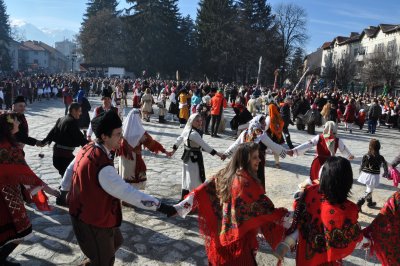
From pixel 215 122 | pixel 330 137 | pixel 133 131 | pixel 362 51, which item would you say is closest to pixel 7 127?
pixel 133 131

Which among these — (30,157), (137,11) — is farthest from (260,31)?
(30,157)

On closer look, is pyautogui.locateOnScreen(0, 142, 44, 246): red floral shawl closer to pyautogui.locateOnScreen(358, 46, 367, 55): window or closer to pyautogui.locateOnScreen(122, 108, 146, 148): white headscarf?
pyautogui.locateOnScreen(122, 108, 146, 148): white headscarf

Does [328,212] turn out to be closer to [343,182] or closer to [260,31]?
[343,182]

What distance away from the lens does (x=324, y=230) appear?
9.77 feet

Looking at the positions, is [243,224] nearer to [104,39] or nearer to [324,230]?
[324,230]

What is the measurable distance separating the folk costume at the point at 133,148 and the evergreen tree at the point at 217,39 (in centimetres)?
5006

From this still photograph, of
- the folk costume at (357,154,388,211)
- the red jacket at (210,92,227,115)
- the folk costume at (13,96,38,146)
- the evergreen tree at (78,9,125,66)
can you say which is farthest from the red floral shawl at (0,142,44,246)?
the evergreen tree at (78,9,125,66)

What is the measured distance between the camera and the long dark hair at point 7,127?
4.02 metres

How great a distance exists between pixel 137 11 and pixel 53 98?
107 feet

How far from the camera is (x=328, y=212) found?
297 cm

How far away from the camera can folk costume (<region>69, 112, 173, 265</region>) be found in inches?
121

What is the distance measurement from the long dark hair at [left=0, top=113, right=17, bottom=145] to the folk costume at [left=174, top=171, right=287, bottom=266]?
244 centimetres

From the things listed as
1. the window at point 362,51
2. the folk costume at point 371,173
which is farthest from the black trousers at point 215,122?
the window at point 362,51

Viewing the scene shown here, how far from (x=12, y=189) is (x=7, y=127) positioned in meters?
0.74
